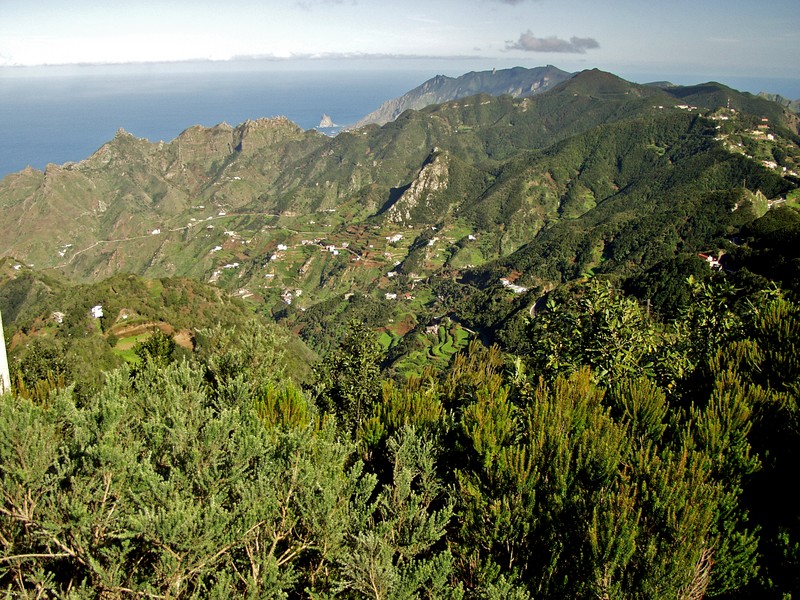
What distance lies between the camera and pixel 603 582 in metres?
10.5

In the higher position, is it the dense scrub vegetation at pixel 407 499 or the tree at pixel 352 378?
the dense scrub vegetation at pixel 407 499

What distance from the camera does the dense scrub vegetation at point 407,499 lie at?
31.1 feet

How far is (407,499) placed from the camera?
14.2m

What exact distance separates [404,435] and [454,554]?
12.8ft

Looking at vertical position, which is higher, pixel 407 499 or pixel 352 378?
pixel 407 499

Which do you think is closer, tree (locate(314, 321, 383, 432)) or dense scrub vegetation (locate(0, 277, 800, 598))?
dense scrub vegetation (locate(0, 277, 800, 598))

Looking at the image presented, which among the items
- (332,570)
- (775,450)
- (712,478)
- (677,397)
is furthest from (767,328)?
(332,570)

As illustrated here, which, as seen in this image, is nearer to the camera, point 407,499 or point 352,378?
point 407,499

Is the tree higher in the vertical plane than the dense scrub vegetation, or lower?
lower

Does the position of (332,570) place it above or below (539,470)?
below

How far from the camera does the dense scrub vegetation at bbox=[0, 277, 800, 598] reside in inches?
373

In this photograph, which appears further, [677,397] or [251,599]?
[677,397]

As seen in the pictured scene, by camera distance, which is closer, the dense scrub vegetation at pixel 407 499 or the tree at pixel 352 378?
the dense scrub vegetation at pixel 407 499

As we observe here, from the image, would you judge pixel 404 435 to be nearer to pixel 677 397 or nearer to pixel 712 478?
pixel 712 478
